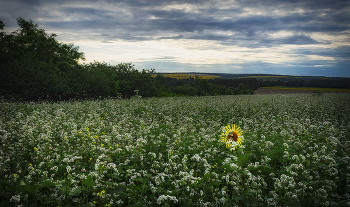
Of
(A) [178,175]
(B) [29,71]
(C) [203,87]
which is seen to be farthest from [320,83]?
(B) [29,71]

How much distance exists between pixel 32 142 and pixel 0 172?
1682mm

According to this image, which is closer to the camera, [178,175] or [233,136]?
[178,175]

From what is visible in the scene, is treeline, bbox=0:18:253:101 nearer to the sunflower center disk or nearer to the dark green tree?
the dark green tree

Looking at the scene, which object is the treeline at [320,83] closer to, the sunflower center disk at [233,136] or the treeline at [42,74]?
the treeline at [42,74]

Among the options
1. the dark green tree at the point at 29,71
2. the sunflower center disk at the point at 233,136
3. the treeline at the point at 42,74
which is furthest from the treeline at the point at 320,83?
the dark green tree at the point at 29,71

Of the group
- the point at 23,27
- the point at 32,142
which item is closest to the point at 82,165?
the point at 32,142

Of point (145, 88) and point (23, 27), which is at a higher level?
point (23, 27)

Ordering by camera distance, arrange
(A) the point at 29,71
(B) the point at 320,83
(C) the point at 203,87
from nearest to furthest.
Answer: (A) the point at 29,71, (B) the point at 320,83, (C) the point at 203,87

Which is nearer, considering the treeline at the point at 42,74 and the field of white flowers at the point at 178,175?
the field of white flowers at the point at 178,175

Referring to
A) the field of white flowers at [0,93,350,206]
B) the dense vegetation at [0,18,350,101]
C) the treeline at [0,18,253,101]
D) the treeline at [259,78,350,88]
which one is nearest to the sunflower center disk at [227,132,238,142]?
the field of white flowers at [0,93,350,206]

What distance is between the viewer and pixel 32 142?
6387 mm

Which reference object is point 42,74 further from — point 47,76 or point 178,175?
point 178,175

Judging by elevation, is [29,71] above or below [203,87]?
above

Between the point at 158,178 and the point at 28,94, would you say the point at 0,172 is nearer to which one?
the point at 158,178
